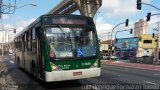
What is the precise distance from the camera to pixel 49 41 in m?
13.6

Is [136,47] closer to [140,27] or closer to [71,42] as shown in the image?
[140,27]

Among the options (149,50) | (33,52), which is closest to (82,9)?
(149,50)

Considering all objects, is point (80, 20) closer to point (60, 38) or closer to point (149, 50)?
point (60, 38)

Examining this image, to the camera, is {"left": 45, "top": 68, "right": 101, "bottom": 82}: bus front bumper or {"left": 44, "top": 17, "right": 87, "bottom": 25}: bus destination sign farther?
{"left": 44, "top": 17, "right": 87, "bottom": 25}: bus destination sign

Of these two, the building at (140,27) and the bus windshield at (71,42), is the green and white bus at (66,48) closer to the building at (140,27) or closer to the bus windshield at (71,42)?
the bus windshield at (71,42)

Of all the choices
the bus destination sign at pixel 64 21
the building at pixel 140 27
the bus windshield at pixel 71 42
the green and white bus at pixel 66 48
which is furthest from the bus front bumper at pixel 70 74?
the building at pixel 140 27

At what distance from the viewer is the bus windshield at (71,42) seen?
44.4ft

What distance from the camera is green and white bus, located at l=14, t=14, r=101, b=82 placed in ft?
43.9

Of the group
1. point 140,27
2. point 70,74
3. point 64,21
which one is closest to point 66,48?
point 70,74

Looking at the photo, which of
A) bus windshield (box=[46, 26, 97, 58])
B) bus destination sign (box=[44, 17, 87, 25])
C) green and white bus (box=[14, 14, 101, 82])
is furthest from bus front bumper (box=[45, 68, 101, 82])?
bus destination sign (box=[44, 17, 87, 25])

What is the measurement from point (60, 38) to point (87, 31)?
1.26m

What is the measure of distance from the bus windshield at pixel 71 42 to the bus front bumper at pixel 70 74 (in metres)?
0.62

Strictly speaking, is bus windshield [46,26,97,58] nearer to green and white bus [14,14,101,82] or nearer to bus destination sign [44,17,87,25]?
green and white bus [14,14,101,82]

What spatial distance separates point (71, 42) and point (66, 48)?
343 mm
